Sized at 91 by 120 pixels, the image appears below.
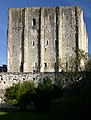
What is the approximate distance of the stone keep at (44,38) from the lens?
55.1 meters

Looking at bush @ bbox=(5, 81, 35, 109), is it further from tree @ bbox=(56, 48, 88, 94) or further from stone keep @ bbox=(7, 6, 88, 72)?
stone keep @ bbox=(7, 6, 88, 72)

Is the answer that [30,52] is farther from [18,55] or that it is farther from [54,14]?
[54,14]

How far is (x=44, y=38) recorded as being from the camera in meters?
55.7

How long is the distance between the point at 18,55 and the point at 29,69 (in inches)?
116

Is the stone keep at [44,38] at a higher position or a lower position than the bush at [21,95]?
higher

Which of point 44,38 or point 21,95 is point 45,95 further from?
point 44,38

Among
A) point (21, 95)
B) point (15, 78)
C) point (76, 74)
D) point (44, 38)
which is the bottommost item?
point (21, 95)

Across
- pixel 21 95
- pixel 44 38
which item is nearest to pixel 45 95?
pixel 21 95

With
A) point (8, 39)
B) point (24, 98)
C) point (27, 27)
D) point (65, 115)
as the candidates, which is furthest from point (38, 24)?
point (65, 115)

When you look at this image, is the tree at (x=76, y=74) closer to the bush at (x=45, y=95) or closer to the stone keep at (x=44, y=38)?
the bush at (x=45, y=95)

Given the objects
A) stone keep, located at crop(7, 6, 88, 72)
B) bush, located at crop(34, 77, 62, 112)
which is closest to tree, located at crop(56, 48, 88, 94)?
bush, located at crop(34, 77, 62, 112)

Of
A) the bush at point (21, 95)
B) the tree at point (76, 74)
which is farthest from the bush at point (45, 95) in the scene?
the tree at point (76, 74)

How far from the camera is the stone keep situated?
55.1 metres

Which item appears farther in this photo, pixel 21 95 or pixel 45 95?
pixel 21 95
